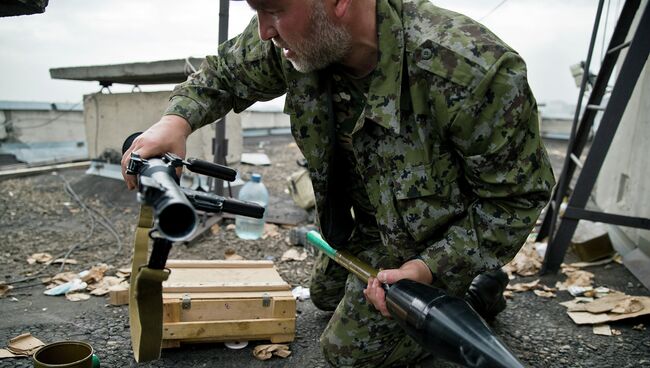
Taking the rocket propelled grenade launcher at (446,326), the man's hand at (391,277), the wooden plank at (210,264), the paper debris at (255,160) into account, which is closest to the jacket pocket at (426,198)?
the man's hand at (391,277)

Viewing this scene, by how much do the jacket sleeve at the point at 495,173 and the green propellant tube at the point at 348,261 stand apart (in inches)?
11.7

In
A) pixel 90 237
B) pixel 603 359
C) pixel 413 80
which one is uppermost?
pixel 413 80

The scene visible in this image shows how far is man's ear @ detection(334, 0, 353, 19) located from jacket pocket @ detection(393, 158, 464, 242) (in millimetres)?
700

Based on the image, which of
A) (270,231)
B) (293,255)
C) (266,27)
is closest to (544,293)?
(293,255)

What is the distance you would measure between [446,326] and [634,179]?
3449 mm

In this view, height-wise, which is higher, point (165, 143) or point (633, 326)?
point (165, 143)

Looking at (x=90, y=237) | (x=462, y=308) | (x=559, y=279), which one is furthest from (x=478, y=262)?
(x=90, y=237)

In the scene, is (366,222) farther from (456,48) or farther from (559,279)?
(559,279)

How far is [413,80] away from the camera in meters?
1.84

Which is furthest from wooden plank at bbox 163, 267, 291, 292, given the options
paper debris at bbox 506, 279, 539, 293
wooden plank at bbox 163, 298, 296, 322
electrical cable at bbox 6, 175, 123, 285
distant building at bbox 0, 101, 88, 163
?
distant building at bbox 0, 101, 88, 163

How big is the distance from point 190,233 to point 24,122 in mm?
8528

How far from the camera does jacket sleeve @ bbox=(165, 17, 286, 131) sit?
82.1 inches

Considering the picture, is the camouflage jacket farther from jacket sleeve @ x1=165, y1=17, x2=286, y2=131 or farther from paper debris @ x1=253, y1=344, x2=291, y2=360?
paper debris @ x1=253, y1=344, x2=291, y2=360

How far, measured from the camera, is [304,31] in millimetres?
1701
